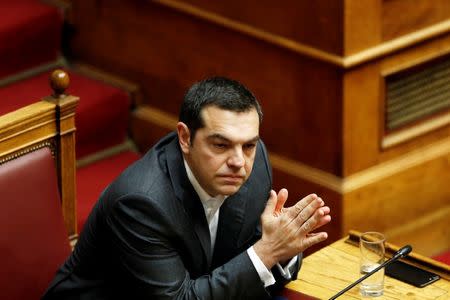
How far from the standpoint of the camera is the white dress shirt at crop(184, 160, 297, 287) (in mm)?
2344

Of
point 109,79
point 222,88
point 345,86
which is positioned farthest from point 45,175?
point 109,79

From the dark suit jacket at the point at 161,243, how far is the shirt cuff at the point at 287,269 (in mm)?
14

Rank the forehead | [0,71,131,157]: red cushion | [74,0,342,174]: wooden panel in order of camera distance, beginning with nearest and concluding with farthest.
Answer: the forehead
[74,0,342,174]: wooden panel
[0,71,131,157]: red cushion

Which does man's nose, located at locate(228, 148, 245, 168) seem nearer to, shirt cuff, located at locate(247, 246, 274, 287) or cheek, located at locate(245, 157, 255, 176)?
cheek, located at locate(245, 157, 255, 176)

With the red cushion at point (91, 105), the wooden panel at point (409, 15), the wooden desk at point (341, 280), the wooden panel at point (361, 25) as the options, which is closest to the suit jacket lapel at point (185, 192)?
the wooden desk at point (341, 280)

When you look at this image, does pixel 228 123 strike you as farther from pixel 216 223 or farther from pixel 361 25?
pixel 361 25

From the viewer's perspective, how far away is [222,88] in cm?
231

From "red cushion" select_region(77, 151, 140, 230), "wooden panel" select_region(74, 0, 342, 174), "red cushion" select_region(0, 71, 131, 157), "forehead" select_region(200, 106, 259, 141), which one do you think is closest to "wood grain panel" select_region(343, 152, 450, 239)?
"wooden panel" select_region(74, 0, 342, 174)

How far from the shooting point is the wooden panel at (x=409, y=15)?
3.30m

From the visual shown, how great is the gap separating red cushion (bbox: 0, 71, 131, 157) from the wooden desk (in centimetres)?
120

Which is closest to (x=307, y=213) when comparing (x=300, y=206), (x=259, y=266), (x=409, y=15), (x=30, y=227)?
(x=300, y=206)

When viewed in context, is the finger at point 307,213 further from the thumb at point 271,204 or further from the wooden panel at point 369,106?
the wooden panel at point 369,106

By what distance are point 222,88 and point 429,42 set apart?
127 cm

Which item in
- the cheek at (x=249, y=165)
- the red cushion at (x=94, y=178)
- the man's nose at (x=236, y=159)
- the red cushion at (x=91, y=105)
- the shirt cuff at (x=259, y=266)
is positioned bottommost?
the red cushion at (x=94, y=178)
